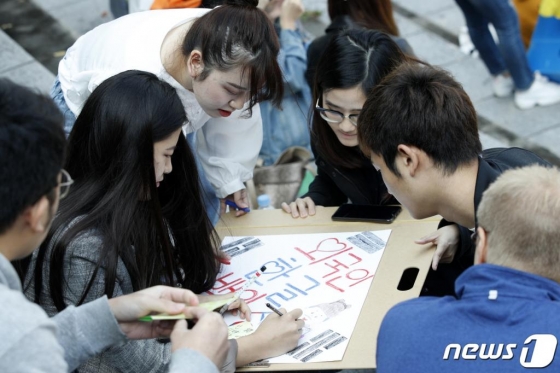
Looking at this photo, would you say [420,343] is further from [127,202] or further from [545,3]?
[545,3]

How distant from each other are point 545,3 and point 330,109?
249 cm

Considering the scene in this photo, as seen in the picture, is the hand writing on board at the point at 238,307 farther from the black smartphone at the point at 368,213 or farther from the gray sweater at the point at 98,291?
the black smartphone at the point at 368,213

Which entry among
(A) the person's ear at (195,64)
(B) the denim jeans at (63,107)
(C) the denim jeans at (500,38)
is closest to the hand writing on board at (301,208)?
(A) the person's ear at (195,64)

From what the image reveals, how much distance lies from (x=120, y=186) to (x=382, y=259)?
0.83 m

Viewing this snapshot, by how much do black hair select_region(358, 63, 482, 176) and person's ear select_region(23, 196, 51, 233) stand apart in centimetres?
111

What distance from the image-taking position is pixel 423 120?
2.24 m

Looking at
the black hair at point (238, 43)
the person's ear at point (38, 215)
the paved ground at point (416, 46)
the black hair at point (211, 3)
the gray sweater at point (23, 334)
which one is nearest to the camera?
the gray sweater at point (23, 334)

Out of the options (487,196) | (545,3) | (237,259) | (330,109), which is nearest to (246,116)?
(330,109)

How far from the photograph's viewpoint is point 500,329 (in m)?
1.57

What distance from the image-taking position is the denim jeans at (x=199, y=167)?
2820 millimetres

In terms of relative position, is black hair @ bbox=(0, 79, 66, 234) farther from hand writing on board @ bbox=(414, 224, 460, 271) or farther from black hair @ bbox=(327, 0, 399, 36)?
black hair @ bbox=(327, 0, 399, 36)

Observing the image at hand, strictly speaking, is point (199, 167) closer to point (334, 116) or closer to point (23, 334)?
→ point (334, 116)

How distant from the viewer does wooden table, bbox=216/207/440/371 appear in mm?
2023

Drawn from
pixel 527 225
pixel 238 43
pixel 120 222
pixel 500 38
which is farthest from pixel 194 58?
pixel 500 38
